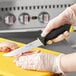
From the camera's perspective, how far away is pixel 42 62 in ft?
5.19

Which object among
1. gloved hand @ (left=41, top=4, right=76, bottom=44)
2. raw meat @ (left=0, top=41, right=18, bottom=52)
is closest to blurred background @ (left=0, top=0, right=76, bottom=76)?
raw meat @ (left=0, top=41, right=18, bottom=52)

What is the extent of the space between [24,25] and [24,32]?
0.04m

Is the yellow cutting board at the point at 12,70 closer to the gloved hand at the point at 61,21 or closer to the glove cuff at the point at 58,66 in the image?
the glove cuff at the point at 58,66

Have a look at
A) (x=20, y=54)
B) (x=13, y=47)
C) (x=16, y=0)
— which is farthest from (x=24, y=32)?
(x=20, y=54)

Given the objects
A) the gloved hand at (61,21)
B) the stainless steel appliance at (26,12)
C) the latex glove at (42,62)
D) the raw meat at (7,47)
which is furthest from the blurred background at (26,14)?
the latex glove at (42,62)

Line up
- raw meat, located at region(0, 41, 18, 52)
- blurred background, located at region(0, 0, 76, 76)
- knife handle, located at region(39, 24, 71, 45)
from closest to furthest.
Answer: knife handle, located at region(39, 24, 71, 45)
raw meat, located at region(0, 41, 18, 52)
blurred background, located at region(0, 0, 76, 76)

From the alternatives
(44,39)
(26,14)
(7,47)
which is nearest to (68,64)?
(44,39)

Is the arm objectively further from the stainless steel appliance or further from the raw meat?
the stainless steel appliance

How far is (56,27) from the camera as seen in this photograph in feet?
5.62

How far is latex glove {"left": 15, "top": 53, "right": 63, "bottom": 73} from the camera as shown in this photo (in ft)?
5.14

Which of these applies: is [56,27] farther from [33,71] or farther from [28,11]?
[28,11]

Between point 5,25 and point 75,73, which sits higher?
point 5,25

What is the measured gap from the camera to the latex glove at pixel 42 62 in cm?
157

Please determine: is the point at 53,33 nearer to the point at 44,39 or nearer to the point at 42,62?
the point at 44,39
